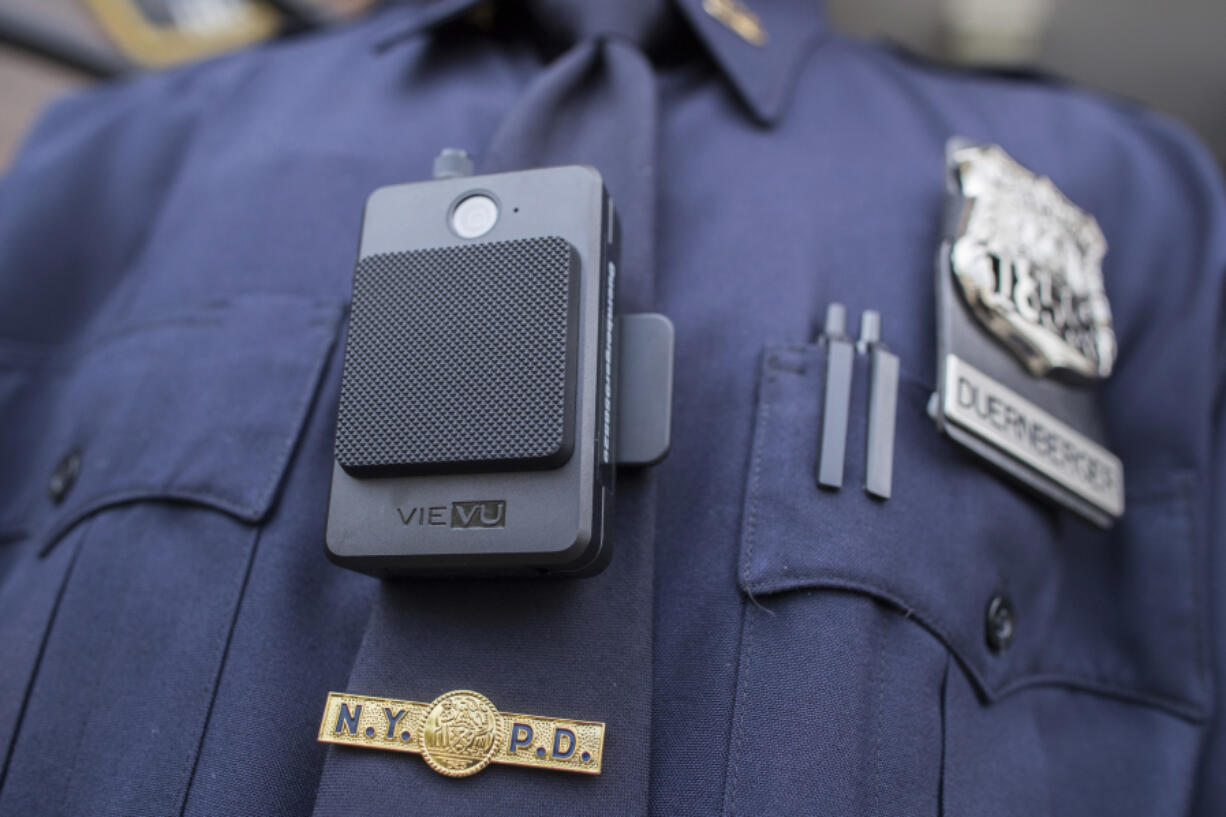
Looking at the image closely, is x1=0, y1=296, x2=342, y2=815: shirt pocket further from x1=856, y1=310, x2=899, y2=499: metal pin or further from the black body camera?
x1=856, y1=310, x2=899, y2=499: metal pin

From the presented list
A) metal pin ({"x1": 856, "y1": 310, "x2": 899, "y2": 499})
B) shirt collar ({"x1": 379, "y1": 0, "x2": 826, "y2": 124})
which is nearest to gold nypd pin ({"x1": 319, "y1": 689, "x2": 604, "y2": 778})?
metal pin ({"x1": 856, "y1": 310, "x2": 899, "y2": 499})

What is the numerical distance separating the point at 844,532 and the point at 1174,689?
0.32m

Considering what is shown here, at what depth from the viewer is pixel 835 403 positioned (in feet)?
1.71

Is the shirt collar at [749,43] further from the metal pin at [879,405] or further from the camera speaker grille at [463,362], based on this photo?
the camera speaker grille at [463,362]

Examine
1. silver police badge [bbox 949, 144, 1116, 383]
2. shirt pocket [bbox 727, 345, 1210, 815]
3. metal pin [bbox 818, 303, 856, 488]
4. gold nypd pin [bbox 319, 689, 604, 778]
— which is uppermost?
silver police badge [bbox 949, 144, 1116, 383]

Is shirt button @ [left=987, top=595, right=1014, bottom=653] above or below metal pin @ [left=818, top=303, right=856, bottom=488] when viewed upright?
below

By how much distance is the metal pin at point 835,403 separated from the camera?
1.65 feet

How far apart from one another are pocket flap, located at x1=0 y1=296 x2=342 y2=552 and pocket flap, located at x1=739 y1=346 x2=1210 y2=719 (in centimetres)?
32

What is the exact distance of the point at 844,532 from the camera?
0.49 meters

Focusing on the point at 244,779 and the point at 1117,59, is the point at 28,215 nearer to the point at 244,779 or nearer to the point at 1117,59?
the point at 244,779

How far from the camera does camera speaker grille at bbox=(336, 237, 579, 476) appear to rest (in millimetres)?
409

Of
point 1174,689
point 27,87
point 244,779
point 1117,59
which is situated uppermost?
point 1117,59

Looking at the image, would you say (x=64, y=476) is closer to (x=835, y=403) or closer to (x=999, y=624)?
(x=835, y=403)

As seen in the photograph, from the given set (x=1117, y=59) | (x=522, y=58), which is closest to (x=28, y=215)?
(x=522, y=58)
